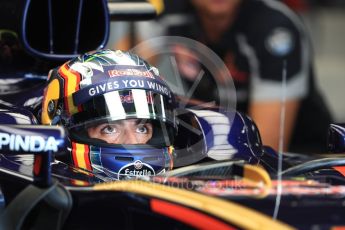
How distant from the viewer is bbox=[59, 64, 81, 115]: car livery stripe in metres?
3.36

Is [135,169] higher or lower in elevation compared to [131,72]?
lower

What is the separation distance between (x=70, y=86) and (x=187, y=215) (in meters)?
1.06

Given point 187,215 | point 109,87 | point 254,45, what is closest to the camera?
point 187,215

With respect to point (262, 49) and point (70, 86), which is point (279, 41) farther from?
point (70, 86)

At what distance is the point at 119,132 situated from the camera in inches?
132

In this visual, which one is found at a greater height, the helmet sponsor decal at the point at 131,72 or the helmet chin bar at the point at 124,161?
the helmet sponsor decal at the point at 131,72

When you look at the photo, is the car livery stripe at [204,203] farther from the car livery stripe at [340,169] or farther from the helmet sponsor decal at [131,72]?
the car livery stripe at [340,169]

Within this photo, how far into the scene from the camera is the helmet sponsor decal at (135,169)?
3.22 meters

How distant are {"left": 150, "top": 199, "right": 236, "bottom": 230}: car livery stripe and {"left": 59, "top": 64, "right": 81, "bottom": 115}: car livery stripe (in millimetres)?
865

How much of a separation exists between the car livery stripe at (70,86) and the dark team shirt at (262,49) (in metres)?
2.46

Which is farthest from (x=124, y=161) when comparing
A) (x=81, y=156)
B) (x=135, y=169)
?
(x=81, y=156)

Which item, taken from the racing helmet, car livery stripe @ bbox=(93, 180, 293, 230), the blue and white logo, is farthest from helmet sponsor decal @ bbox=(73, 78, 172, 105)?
the blue and white logo

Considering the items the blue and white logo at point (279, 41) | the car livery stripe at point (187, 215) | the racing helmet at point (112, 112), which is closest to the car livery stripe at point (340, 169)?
the racing helmet at point (112, 112)

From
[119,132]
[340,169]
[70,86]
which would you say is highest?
[70,86]
